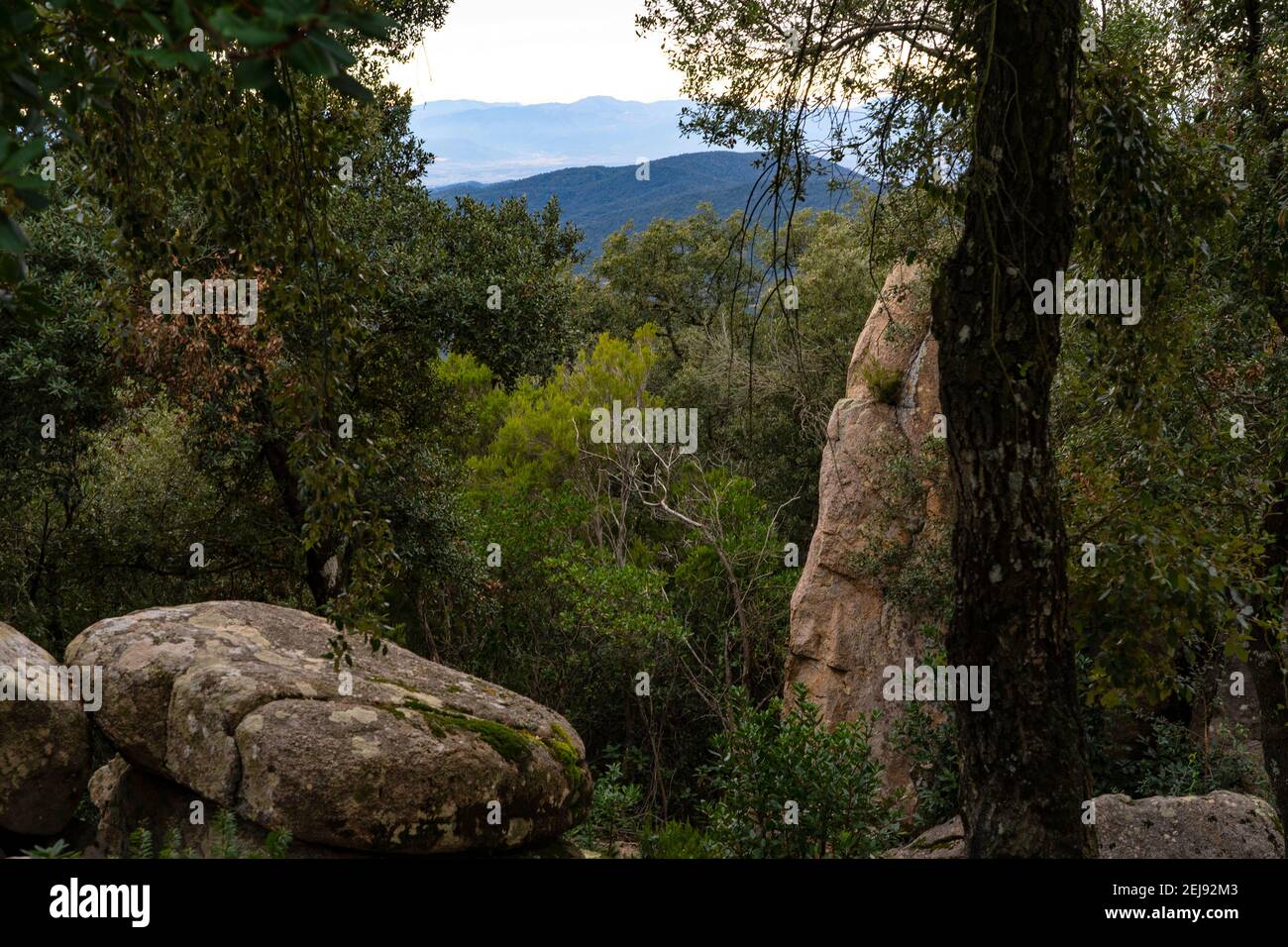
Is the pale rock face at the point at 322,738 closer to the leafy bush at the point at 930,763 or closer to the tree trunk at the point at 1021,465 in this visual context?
the leafy bush at the point at 930,763

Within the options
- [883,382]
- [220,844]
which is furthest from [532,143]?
[220,844]

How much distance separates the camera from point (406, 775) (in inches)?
323

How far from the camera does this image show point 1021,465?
432 cm

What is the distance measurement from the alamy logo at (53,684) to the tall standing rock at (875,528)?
34.6 ft

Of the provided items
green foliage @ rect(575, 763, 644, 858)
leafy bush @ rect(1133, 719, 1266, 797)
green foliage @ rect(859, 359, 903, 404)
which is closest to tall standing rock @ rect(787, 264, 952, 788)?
green foliage @ rect(859, 359, 903, 404)

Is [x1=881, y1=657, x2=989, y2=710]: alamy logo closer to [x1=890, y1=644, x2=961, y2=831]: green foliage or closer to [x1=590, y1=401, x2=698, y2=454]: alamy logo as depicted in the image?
[x1=890, y1=644, x2=961, y2=831]: green foliage

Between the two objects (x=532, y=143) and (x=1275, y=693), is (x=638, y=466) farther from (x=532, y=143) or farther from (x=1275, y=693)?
(x=532, y=143)

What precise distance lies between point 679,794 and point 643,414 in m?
7.85

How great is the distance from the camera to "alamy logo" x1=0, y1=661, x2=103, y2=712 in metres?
8.73

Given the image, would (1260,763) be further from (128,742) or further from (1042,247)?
(128,742)

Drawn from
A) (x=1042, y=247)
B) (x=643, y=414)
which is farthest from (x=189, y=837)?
(x=643, y=414)

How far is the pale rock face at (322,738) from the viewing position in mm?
8047

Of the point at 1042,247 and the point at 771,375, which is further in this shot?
the point at 771,375
